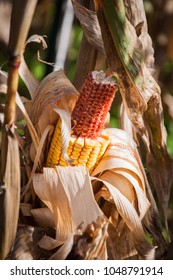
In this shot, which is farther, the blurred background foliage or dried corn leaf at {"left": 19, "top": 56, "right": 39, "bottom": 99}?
the blurred background foliage

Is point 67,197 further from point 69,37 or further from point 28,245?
point 69,37

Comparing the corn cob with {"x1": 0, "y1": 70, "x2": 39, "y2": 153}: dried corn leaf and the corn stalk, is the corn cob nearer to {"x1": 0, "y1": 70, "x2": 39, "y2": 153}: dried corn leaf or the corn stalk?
{"x1": 0, "y1": 70, "x2": 39, "y2": 153}: dried corn leaf

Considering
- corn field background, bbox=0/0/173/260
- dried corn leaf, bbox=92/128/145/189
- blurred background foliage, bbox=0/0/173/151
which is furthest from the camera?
blurred background foliage, bbox=0/0/173/151

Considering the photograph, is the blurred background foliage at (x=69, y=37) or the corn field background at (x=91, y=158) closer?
the corn field background at (x=91, y=158)

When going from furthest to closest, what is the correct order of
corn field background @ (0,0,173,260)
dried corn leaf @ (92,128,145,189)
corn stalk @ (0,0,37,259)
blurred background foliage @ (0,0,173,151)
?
blurred background foliage @ (0,0,173,151), dried corn leaf @ (92,128,145,189), corn field background @ (0,0,173,260), corn stalk @ (0,0,37,259)

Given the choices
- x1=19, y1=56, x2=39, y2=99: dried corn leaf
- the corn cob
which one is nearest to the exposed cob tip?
the corn cob

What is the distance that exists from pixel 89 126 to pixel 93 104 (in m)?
0.03

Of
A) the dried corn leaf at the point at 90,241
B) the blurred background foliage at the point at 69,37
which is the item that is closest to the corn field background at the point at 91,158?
the dried corn leaf at the point at 90,241

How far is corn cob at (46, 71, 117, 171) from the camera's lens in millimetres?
747

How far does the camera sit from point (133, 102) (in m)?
0.75

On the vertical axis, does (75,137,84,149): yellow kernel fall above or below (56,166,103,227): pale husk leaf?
above

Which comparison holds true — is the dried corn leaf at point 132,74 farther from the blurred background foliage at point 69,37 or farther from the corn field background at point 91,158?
the blurred background foliage at point 69,37

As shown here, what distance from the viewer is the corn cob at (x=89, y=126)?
2.45 feet

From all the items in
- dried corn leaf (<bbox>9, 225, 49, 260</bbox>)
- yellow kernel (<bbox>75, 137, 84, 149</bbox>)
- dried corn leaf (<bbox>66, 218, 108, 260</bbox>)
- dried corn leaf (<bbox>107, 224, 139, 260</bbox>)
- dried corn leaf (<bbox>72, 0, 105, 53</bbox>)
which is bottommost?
dried corn leaf (<bbox>107, 224, 139, 260</bbox>)
